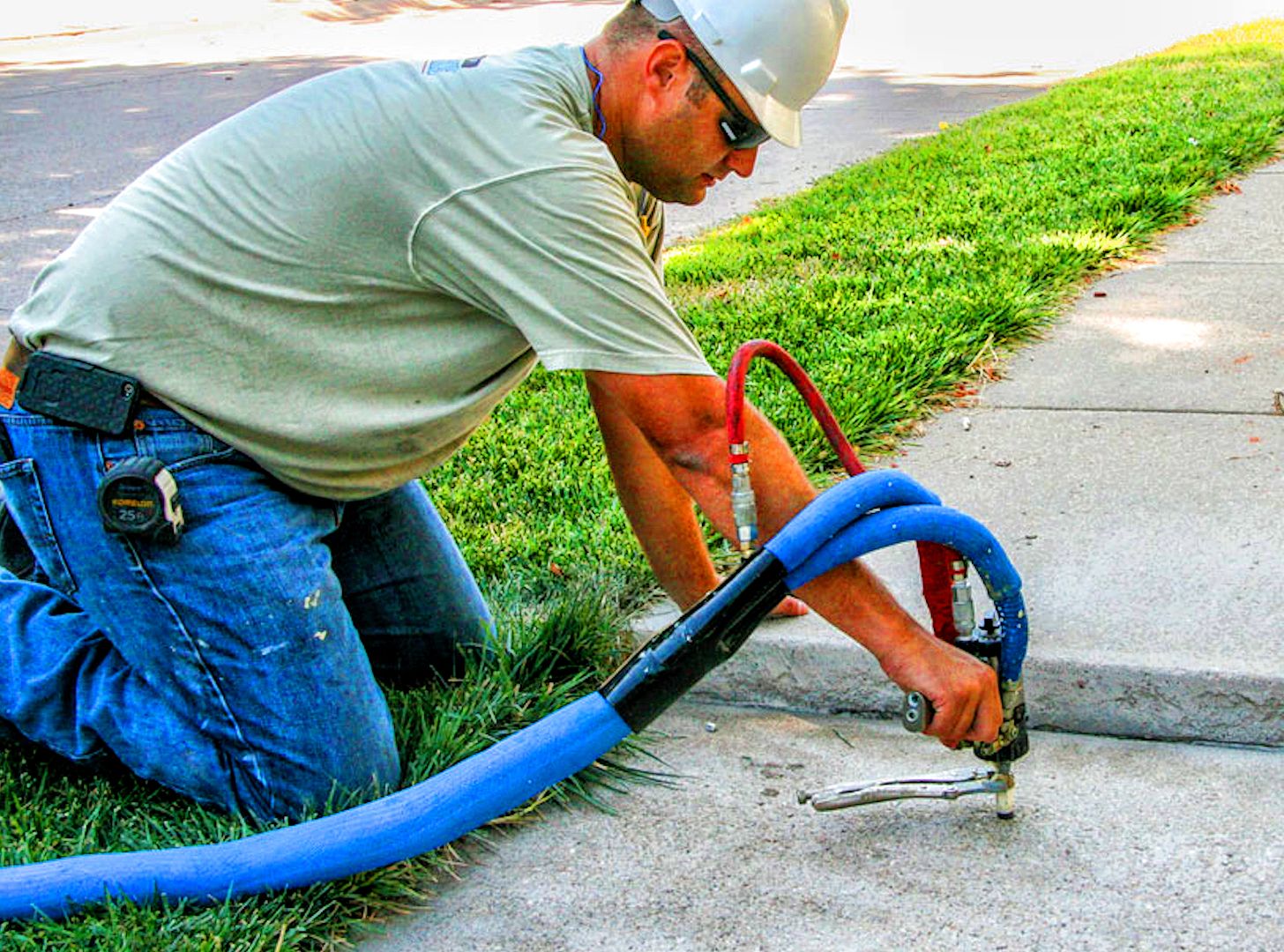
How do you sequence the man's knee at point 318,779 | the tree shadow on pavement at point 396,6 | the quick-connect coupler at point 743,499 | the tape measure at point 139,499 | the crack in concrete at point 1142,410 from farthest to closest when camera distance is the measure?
the tree shadow on pavement at point 396,6 → the crack in concrete at point 1142,410 → the man's knee at point 318,779 → the tape measure at point 139,499 → the quick-connect coupler at point 743,499

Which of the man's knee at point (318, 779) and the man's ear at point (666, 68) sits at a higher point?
the man's ear at point (666, 68)

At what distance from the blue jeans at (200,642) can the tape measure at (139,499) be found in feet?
0.14

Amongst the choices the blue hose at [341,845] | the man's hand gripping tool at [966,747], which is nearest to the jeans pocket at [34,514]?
the blue hose at [341,845]

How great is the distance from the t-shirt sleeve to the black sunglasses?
0.25 meters

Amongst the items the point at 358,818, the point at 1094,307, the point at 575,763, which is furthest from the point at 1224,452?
the point at 358,818

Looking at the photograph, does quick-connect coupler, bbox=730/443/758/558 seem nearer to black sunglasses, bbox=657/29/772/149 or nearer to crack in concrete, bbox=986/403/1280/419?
black sunglasses, bbox=657/29/772/149

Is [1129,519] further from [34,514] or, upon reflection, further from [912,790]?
[34,514]

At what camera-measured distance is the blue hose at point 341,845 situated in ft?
7.54

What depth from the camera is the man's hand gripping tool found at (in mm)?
2354

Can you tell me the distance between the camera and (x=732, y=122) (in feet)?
7.88

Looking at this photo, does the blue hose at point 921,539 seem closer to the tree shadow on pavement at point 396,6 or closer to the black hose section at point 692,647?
the black hose section at point 692,647

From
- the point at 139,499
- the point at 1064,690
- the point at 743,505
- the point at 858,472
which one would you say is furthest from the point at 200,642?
the point at 1064,690

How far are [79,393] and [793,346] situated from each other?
2.54 meters

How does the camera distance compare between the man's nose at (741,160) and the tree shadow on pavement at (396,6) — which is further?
the tree shadow on pavement at (396,6)
